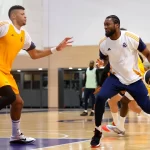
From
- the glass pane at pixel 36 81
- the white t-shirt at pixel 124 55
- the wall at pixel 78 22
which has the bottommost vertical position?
the glass pane at pixel 36 81

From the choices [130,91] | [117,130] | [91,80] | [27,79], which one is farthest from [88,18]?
[130,91]

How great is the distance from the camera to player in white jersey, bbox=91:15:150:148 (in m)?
5.58

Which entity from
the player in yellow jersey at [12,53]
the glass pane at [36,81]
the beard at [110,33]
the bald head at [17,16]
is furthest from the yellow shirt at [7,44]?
the glass pane at [36,81]

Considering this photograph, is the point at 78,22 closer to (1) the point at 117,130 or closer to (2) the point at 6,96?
(1) the point at 117,130

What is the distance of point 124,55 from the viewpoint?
5668mm

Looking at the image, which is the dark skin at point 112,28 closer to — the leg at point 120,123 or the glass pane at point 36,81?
the leg at point 120,123

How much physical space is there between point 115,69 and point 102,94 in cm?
44

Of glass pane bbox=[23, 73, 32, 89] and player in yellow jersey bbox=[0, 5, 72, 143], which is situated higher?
player in yellow jersey bbox=[0, 5, 72, 143]

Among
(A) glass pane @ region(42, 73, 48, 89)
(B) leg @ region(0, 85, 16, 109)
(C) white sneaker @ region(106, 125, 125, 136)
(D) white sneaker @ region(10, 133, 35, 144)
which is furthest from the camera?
(A) glass pane @ region(42, 73, 48, 89)

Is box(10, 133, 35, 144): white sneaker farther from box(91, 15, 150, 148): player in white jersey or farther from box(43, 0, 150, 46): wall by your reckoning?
box(43, 0, 150, 46): wall

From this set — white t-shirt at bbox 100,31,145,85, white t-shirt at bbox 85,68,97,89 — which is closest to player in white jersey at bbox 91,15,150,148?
white t-shirt at bbox 100,31,145,85

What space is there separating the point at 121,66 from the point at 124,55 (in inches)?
6.0

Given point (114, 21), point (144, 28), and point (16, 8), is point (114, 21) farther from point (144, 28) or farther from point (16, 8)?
point (144, 28)

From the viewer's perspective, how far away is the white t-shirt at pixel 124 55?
566 cm
